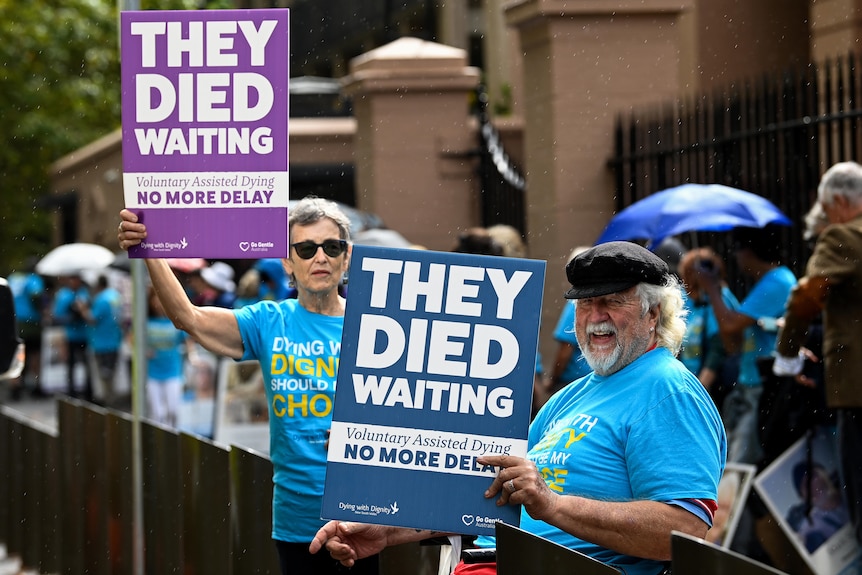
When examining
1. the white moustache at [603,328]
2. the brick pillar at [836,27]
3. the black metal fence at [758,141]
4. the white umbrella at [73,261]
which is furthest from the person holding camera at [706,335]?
the white umbrella at [73,261]

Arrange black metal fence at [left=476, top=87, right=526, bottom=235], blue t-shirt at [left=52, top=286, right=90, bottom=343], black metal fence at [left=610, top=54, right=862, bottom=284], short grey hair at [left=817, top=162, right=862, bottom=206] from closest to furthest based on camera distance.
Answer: short grey hair at [left=817, top=162, right=862, bottom=206], black metal fence at [left=610, top=54, right=862, bottom=284], black metal fence at [left=476, top=87, right=526, bottom=235], blue t-shirt at [left=52, top=286, right=90, bottom=343]

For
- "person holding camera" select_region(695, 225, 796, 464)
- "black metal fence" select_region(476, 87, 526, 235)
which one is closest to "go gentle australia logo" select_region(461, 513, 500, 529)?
"person holding camera" select_region(695, 225, 796, 464)

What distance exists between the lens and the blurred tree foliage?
3225cm

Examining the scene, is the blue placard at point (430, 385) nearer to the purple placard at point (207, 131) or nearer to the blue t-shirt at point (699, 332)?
the purple placard at point (207, 131)

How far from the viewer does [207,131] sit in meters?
5.19

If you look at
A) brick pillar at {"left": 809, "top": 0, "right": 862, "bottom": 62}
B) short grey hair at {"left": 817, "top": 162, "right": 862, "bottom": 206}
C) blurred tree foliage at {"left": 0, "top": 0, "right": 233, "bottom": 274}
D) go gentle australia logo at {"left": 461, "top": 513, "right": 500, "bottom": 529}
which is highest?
blurred tree foliage at {"left": 0, "top": 0, "right": 233, "bottom": 274}

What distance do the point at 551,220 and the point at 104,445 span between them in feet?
14.1

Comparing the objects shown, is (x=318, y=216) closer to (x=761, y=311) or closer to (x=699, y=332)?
(x=761, y=311)

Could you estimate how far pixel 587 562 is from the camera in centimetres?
316

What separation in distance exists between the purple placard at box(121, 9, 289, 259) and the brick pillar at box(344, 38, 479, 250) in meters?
8.75

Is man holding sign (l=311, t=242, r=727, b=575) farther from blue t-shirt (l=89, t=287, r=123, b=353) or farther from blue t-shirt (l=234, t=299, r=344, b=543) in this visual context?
blue t-shirt (l=89, t=287, r=123, b=353)

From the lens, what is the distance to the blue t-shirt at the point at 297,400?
5.32 metres

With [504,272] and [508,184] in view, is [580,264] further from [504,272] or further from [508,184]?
[508,184]

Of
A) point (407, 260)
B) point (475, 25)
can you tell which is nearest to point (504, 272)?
point (407, 260)
